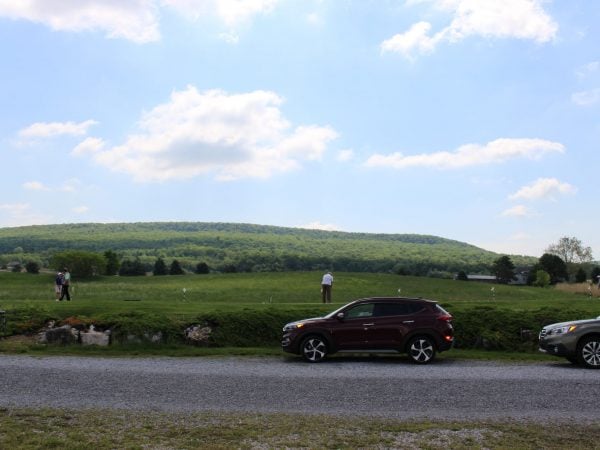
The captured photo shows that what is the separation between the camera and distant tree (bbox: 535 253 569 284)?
104 metres

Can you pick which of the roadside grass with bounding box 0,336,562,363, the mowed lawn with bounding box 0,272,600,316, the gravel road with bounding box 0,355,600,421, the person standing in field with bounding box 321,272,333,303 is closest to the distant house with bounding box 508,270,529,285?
the mowed lawn with bounding box 0,272,600,316

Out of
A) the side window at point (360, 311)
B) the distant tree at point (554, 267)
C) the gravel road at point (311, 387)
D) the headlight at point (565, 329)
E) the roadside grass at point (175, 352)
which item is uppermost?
the distant tree at point (554, 267)

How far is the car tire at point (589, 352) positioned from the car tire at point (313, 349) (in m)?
6.87

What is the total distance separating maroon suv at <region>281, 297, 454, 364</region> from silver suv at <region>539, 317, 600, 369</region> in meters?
2.90

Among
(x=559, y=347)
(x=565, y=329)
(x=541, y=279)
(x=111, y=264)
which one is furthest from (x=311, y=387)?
(x=541, y=279)

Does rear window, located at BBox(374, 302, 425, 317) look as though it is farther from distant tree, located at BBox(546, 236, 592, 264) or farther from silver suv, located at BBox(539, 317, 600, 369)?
distant tree, located at BBox(546, 236, 592, 264)

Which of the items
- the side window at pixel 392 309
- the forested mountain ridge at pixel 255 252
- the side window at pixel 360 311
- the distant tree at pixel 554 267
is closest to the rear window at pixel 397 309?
the side window at pixel 392 309

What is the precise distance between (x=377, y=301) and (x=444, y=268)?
116m

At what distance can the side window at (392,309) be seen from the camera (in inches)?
664

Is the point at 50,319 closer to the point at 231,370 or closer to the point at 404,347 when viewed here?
the point at 231,370

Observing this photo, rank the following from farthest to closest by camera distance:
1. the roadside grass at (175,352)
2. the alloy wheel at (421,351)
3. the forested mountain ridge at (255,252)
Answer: the forested mountain ridge at (255,252) < the roadside grass at (175,352) < the alloy wheel at (421,351)

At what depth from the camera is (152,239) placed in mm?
185000

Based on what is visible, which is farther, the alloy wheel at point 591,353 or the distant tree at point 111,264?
the distant tree at point 111,264

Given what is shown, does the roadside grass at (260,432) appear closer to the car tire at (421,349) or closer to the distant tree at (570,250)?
the car tire at (421,349)
